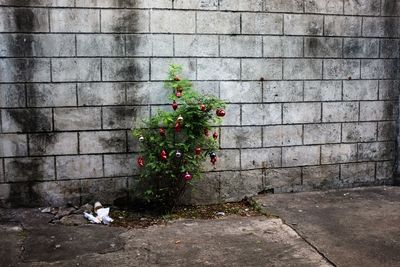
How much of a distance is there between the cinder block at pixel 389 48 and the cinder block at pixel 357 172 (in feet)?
4.77

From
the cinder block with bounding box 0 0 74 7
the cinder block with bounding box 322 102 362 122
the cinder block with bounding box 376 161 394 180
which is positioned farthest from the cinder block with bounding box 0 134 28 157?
the cinder block with bounding box 376 161 394 180

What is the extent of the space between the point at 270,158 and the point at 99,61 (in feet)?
7.77

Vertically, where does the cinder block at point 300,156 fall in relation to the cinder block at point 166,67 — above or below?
below

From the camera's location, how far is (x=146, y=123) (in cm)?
484

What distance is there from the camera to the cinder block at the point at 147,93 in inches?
192

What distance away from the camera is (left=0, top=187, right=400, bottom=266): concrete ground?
3.68 meters

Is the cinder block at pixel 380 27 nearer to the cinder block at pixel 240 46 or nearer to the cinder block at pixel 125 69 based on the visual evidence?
the cinder block at pixel 240 46

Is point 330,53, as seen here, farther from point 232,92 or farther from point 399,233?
point 399,233

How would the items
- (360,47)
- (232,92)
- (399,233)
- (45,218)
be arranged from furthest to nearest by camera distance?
(360,47) < (232,92) < (45,218) < (399,233)

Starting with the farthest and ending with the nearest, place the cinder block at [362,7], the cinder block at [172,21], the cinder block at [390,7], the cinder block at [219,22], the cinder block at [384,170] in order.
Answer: the cinder block at [384,170] → the cinder block at [390,7] → the cinder block at [362,7] → the cinder block at [219,22] → the cinder block at [172,21]

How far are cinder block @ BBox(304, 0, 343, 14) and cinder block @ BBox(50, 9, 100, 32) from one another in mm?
2551

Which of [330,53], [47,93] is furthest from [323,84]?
[47,93]

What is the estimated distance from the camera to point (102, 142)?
4.88 metres

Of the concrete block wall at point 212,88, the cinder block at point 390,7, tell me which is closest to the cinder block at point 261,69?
the concrete block wall at point 212,88
